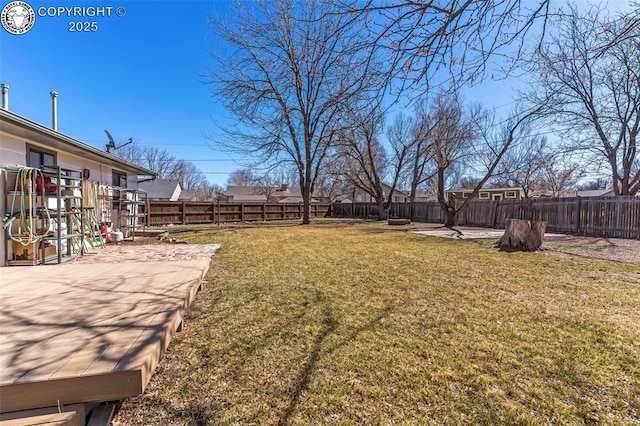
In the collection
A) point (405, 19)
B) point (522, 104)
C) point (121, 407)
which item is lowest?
point (121, 407)

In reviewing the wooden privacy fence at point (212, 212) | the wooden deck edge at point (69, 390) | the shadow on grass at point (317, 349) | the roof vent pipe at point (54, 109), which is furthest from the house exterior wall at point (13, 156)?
the wooden privacy fence at point (212, 212)

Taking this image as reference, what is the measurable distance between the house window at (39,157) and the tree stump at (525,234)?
1038 cm

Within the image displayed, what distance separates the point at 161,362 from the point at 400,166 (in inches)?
793

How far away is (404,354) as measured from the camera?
2.07 metres

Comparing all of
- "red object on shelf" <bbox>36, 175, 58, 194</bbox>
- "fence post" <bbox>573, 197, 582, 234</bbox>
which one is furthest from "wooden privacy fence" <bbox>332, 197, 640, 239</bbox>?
"red object on shelf" <bbox>36, 175, 58, 194</bbox>

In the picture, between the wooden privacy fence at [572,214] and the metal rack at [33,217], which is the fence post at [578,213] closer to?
the wooden privacy fence at [572,214]

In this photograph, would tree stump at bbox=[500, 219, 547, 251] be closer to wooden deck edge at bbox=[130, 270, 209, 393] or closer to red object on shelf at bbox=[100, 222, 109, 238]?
A: wooden deck edge at bbox=[130, 270, 209, 393]

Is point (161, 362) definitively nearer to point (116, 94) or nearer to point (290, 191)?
point (116, 94)

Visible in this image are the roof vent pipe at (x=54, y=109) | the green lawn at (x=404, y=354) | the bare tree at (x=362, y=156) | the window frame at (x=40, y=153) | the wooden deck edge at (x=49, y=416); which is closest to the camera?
the wooden deck edge at (x=49, y=416)

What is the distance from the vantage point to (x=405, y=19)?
2406 mm

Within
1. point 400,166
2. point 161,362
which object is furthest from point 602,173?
point 161,362

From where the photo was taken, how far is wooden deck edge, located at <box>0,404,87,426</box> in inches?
49.3

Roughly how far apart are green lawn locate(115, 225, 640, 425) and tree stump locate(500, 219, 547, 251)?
2.58m

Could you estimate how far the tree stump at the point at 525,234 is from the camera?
665cm
